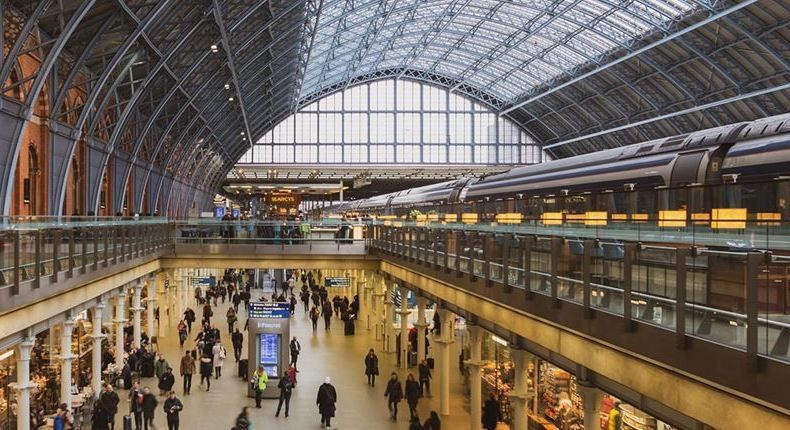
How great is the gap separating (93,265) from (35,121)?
10.4 meters

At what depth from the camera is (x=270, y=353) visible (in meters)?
24.3

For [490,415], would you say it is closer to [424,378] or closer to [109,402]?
[424,378]

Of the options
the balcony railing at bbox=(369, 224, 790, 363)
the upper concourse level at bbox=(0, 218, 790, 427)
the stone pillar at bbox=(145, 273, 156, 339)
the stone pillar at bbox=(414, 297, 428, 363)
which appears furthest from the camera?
the stone pillar at bbox=(145, 273, 156, 339)

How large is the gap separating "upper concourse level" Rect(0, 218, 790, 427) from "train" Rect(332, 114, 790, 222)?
21.1 inches

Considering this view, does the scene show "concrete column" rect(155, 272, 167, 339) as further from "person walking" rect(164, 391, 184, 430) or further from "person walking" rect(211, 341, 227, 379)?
"person walking" rect(164, 391, 184, 430)

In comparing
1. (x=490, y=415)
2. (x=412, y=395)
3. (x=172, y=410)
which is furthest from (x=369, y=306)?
(x=172, y=410)

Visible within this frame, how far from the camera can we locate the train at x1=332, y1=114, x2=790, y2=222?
375 inches

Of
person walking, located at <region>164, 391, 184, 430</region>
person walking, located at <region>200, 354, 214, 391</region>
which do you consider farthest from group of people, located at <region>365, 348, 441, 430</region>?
person walking, located at <region>164, 391, 184, 430</region>

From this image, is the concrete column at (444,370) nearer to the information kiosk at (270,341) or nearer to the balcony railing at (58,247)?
the information kiosk at (270,341)

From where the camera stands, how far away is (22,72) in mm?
24406

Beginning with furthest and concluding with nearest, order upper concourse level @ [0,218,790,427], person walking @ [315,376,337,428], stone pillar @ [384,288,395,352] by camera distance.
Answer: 1. stone pillar @ [384,288,395,352]
2. person walking @ [315,376,337,428]
3. upper concourse level @ [0,218,790,427]

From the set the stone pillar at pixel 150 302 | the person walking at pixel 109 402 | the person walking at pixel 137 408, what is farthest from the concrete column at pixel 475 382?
the stone pillar at pixel 150 302

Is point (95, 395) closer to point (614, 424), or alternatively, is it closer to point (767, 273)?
point (614, 424)

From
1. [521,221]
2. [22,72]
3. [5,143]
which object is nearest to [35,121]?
Answer: [22,72]
